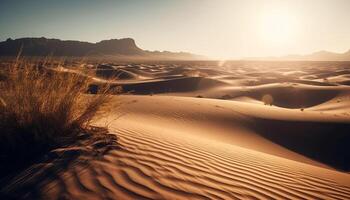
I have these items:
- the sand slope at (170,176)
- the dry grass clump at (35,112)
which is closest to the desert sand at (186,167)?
the sand slope at (170,176)

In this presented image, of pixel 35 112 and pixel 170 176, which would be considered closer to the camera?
pixel 170 176

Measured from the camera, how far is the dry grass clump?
149 inches

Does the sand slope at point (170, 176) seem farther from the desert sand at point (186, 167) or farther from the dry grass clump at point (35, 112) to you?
the dry grass clump at point (35, 112)

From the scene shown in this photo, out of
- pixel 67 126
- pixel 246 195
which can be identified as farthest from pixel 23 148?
pixel 246 195

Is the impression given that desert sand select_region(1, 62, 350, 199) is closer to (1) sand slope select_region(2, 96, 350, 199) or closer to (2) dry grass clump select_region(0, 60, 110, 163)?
(1) sand slope select_region(2, 96, 350, 199)

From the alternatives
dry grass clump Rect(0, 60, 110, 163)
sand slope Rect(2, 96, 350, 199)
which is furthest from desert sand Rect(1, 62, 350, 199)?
dry grass clump Rect(0, 60, 110, 163)

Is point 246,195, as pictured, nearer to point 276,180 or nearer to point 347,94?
point 276,180

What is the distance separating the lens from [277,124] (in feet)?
30.5

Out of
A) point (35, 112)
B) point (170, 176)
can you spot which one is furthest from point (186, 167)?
point (35, 112)

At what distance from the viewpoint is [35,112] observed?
3924 millimetres

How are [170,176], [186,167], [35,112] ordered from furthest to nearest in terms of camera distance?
[35,112]
[186,167]
[170,176]

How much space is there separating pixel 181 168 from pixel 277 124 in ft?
21.3

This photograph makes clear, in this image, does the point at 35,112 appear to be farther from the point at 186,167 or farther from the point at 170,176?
the point at 186,167

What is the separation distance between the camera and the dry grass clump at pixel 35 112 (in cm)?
379
